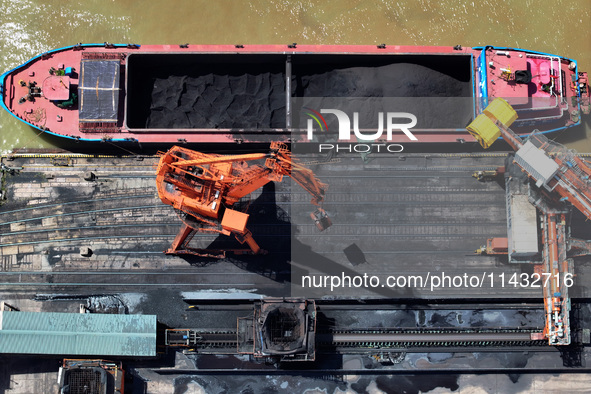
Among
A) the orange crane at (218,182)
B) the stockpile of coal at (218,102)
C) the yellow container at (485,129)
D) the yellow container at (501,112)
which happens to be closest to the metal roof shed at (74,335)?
the orange crane at (218,182)

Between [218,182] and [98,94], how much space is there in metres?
13.8

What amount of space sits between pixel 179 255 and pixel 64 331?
10.7 metres

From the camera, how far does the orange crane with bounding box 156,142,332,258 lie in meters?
40.7

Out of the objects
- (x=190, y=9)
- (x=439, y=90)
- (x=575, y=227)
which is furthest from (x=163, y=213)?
(x=575, y=227)

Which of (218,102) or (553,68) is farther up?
(553,68)

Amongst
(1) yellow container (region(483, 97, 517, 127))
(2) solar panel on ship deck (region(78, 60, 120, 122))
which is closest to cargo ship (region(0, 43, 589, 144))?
(2) solar panel on ship deck (region(78, 60, 120, 122))

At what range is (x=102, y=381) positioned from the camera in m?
43.5

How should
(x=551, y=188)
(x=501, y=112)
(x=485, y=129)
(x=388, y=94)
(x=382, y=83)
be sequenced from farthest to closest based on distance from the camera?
(x=382, y=83) → (x=388, y=94) → (x=501, y=112) → (x=485, y=129) → (x=551, y=188)

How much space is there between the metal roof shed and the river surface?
77.5 ft

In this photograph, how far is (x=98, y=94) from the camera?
46219 millimetres

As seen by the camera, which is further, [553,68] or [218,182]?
[553,68]

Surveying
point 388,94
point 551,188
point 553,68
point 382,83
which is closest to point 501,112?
point 551,188

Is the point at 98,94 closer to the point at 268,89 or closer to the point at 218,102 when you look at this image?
the point at 218,102

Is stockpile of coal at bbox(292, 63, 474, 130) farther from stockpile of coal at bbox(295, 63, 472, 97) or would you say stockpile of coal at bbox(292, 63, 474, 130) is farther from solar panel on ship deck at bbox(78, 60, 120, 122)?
solar panel on ship deck at bbox(78, 60, 120, 122)
